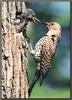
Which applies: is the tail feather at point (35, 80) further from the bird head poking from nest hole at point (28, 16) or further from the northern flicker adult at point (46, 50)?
the bird head poking from nest hole at point (28, 16)

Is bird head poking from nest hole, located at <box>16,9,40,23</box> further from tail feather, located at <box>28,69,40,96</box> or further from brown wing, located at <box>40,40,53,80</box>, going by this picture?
tail feather, located at <box>28,69,40,96</box>

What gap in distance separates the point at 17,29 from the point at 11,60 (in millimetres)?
223

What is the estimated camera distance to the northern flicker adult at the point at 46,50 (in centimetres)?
225

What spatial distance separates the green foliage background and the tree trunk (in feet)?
0.20

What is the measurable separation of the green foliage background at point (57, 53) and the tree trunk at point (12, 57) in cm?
6

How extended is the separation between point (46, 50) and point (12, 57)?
25 cm

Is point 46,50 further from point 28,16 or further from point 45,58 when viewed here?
point 28,16

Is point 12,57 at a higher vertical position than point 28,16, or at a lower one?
lower

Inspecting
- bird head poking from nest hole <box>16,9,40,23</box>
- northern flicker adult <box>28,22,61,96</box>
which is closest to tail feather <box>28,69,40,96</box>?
northern flicker adult <box>28,22,61,96</box>

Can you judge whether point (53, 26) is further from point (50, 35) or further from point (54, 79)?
point (54, 79)

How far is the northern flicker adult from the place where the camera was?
7.38 feet

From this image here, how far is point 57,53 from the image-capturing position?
2.26 metres

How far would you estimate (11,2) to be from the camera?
7.25ft

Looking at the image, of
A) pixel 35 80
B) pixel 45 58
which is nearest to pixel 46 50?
pixel 45 58
